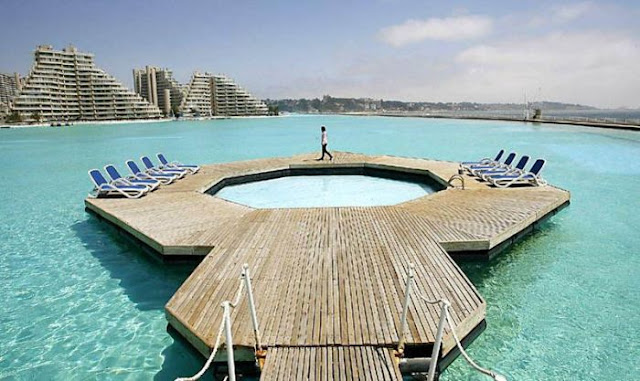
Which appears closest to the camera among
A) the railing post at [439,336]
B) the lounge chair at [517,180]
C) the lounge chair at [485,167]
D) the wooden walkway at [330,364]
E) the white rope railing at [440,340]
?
the white rope railing at [440,340]

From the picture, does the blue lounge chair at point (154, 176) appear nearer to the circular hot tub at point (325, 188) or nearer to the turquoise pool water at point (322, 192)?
the circular hot tub at point (325, 188)

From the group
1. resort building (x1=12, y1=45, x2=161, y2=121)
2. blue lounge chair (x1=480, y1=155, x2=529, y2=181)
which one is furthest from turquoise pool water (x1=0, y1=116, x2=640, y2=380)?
resort building (x1=12, y1=45, x2=161, y2=121)

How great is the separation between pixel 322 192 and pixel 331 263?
7354 millimetres

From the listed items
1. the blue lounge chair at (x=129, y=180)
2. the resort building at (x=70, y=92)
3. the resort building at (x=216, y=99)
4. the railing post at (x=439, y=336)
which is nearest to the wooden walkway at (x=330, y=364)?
the railing post at (x=439, y=336)

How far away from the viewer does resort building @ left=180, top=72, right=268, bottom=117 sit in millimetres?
136750

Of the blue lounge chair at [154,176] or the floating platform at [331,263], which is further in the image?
the blue lounge chair at [154,176]

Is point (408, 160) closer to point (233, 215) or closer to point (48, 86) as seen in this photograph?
point (233, 215)

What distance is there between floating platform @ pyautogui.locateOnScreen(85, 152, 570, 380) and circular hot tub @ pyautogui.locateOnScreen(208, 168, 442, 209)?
80.8 inches

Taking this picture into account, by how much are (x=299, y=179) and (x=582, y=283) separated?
1070 centimetres

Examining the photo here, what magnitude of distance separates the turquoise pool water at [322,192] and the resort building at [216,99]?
12835cm

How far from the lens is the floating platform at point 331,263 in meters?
4.21

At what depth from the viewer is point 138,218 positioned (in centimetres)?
903

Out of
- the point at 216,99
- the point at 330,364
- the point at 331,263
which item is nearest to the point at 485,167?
the point at 331,263

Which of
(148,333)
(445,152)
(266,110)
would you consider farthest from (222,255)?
(266,110)
